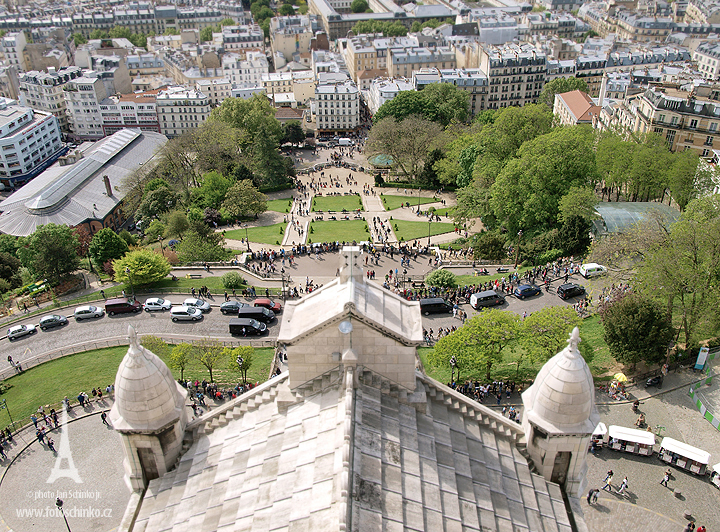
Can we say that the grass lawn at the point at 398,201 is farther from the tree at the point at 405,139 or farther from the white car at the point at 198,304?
the white car at the point at 198,304

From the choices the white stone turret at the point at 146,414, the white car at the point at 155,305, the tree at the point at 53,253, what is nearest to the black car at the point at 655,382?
the white stone turret at the point at 146,414

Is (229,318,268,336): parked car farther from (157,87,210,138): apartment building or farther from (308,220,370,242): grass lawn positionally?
(157,87,210,138): apartment building

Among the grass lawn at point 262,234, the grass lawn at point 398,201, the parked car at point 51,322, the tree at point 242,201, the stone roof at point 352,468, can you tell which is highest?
the stone roof at point 352,468

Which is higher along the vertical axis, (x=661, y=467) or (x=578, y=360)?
(x=578, y=360)

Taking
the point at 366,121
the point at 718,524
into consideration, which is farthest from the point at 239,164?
the point at 718,524

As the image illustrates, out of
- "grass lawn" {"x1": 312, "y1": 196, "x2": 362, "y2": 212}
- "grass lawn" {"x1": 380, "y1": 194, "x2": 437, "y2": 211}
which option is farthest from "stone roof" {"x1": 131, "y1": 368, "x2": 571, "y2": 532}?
"grass lawn" {"x1": 380, "y1": 194, "x2": 437, "y2": 211}

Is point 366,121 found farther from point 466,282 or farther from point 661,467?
point 661,467

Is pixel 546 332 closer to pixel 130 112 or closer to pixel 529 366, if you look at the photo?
pixel 529 366
